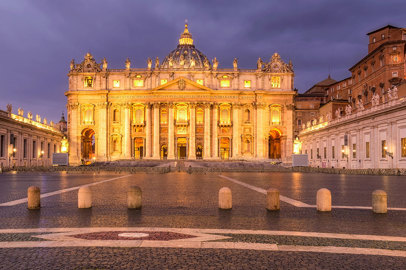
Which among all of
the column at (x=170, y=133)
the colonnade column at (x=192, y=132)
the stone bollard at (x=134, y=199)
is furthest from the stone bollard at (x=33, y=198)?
the colonnade column at (x=192, y=132)

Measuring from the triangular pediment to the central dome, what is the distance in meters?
18.3

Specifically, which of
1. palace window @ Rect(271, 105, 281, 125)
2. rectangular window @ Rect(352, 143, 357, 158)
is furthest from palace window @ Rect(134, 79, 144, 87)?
rectangular window @ Rect(352, 143, 357, 158)

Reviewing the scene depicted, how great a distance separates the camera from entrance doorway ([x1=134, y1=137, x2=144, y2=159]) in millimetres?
93625

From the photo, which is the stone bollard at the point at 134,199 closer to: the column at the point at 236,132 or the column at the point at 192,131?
the column at the point at 192,131

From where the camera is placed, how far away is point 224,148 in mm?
95562

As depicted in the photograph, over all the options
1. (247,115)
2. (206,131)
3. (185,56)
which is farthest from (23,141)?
(185,56)

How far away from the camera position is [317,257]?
23.9 feet

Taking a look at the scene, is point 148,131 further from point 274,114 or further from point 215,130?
point 274,114

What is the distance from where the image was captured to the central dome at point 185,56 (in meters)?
110

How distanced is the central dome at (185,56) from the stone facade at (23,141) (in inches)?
1451

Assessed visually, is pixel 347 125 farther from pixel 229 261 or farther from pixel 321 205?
pixel 229 261

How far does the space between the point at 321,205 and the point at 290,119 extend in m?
80.2

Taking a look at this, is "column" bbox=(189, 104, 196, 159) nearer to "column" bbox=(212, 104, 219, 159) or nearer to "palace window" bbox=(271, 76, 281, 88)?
"column" bbox=(212, 104, 219, 159)

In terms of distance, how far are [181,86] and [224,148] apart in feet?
56.1
